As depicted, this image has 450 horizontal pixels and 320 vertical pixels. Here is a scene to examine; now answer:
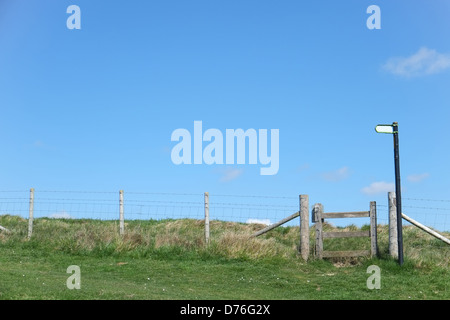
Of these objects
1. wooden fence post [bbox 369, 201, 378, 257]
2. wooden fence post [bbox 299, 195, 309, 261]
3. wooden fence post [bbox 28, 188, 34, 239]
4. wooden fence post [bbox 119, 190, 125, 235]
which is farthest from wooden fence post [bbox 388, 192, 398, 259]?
wooden fence post [bbox 28, 188, 34, 239]

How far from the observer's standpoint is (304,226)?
17156 mm

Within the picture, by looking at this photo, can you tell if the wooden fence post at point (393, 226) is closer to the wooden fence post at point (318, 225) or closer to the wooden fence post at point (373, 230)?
the wooden fence post at point (373, 230)

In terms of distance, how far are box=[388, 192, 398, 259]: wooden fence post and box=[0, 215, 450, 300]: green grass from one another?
0.32 metres

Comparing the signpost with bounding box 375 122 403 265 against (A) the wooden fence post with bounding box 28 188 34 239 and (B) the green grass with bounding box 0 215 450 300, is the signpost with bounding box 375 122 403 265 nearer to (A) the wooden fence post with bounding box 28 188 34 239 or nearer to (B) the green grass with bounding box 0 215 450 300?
(B) the green grass with bounding box 0 215 450 300

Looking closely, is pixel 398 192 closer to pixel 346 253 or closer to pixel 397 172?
pixel 397 172

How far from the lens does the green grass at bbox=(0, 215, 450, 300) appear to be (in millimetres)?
12008

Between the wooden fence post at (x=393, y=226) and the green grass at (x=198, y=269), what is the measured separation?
317mm

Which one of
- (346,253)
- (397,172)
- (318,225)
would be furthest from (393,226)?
(318,225)

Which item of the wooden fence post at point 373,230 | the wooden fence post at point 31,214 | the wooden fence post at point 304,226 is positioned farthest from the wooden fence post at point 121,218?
the wooden fence post at point 373,230

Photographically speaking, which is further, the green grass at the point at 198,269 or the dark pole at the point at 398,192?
the dark pole at the point at 398,192

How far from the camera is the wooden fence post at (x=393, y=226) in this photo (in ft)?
51.8
